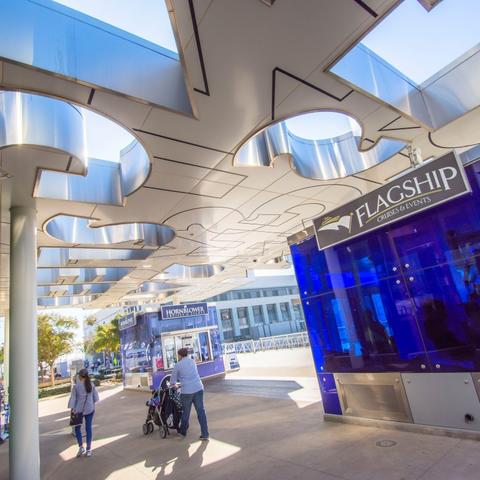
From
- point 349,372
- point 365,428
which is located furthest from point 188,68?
point 365,428

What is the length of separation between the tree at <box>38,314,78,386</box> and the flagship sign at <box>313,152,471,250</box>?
2832 cm

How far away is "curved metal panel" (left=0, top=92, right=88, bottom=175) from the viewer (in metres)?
5.61

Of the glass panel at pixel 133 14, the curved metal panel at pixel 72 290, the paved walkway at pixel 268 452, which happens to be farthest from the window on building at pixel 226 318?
the glass panel at pixel 133 14

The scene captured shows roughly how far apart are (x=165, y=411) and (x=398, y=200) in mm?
6488

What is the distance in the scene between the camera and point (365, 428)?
6.02 m

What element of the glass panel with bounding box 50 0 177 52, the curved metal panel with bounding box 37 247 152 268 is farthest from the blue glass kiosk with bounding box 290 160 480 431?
the curved metal panel with bounding box 37 247 152 268

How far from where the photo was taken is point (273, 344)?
1176 inches

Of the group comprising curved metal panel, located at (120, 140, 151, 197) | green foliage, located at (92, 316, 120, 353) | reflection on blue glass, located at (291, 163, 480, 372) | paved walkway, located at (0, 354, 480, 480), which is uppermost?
curved metal panel, located at (120, 140, 151, 197)

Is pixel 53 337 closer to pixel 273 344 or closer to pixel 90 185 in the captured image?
pixel 273 344

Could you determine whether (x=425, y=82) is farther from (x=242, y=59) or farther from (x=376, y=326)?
(x=376, y=326)

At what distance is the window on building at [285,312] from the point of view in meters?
63.8

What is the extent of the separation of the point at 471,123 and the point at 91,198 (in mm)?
8883

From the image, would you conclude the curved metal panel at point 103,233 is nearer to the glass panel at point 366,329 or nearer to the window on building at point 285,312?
the glass panel at point 366,329

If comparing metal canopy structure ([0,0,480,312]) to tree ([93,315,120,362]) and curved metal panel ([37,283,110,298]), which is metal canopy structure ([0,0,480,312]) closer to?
curved metal panel ([37,283,110,298])
